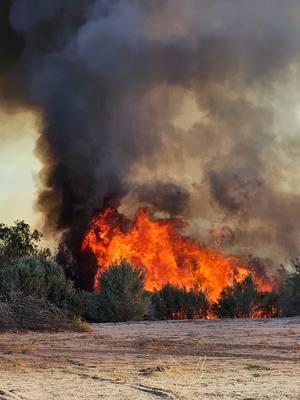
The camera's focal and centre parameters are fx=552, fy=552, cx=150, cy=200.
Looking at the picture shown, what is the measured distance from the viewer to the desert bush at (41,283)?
36.4 ft

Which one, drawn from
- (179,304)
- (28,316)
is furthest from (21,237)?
(28,316)

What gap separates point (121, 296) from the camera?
12242 millimetres

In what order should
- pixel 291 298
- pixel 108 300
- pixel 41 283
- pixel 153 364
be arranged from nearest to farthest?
1. pixel 153 364
2. pixel 41 283
3. pixel 108 300
4. pixel 291 298

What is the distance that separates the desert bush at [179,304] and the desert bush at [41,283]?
2.92m

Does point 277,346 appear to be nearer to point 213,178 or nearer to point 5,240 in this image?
point 5,240

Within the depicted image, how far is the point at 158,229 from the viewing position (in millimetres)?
29516

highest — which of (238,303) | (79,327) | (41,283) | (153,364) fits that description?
(41,283)

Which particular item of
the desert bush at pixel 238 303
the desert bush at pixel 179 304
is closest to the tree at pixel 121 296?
the desert bush at pixel 179 304

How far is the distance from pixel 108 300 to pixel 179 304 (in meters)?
2.77

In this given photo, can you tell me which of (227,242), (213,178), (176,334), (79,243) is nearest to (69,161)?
(79,243)

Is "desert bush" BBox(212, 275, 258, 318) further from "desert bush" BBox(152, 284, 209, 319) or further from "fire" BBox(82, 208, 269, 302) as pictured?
"fire" BBox(82, 208, 269, 302)

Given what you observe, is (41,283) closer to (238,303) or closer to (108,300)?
(108,300)

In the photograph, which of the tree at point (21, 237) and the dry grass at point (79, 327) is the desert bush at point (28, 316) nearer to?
the dry grass at point (79, 327)

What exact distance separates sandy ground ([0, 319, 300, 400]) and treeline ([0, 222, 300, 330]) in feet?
2.96
